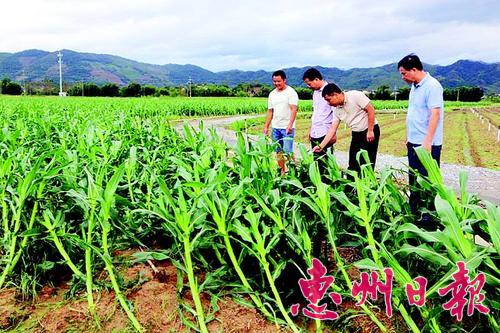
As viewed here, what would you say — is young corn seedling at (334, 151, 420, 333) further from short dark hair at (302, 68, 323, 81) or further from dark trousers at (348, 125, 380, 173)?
short dark hair at (302, 68, 323, 81)

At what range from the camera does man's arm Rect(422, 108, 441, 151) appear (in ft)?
13.7

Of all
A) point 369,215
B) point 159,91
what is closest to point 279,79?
point 369,215

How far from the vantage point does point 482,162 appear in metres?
11.1

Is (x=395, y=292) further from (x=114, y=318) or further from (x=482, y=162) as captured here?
(x=482, y=162)

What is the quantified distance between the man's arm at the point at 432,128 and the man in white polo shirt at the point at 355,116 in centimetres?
76

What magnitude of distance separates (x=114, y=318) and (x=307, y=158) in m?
1.59

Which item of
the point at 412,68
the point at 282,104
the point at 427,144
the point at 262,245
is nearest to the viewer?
the point at 262,245

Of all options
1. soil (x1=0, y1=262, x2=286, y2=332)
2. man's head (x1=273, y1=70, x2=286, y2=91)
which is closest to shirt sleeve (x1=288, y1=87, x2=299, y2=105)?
man's head (x1=273, y1=70, x2=286, y2=91)

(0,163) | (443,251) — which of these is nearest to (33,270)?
(0,163)

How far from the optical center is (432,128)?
4176 millimetres

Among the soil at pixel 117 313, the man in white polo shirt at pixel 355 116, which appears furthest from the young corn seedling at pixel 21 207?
the man in white polo shirt at pixel 355 116

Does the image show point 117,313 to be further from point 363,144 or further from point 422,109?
point 363,144

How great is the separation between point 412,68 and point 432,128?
583mm

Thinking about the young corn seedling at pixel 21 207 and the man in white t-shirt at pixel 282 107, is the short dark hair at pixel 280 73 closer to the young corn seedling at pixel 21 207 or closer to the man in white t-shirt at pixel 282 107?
the man in white t-shirt at pixel 282 107
